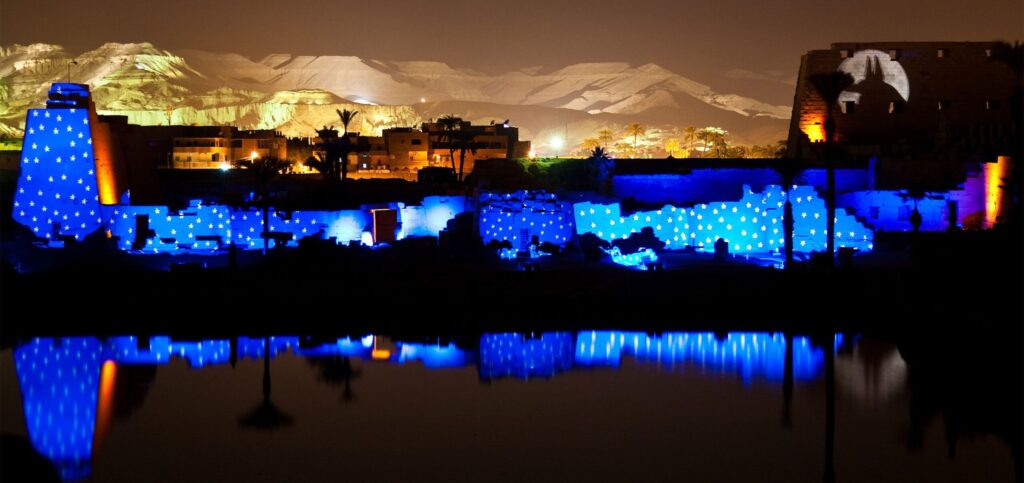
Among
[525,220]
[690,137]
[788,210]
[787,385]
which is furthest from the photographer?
[690,137]

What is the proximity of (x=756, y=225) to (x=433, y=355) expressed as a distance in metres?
9.37

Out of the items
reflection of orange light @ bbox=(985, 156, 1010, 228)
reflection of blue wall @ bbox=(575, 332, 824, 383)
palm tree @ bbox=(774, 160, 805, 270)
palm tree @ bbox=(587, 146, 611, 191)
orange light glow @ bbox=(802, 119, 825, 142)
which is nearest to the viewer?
reflection of blue wall @ bbox=(575, 332, 824, 383)

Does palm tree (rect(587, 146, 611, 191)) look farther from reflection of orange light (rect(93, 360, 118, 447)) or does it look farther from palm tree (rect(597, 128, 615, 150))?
palm tree (rect(597, 128, 615, 150))

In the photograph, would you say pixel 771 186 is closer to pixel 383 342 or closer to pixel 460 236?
pixel 460 236

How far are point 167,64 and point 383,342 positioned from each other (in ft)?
163

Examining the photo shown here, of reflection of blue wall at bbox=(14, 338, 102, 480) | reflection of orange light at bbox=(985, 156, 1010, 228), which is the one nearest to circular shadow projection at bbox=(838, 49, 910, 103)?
reflection of orange light at bbox=(985, 156, 1010, 228)

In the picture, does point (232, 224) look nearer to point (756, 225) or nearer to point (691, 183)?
point (691, 183)

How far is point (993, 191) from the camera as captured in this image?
2900cm

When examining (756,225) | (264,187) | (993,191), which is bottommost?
(756,225)

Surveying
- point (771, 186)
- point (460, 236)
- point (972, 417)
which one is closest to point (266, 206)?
point (460, 236)

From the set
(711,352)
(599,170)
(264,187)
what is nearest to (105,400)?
(711,352)

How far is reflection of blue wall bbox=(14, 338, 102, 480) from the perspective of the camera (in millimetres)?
16328

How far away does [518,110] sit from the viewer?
6762 centimetres

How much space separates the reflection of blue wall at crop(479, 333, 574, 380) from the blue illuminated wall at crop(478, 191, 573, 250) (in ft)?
18.6
